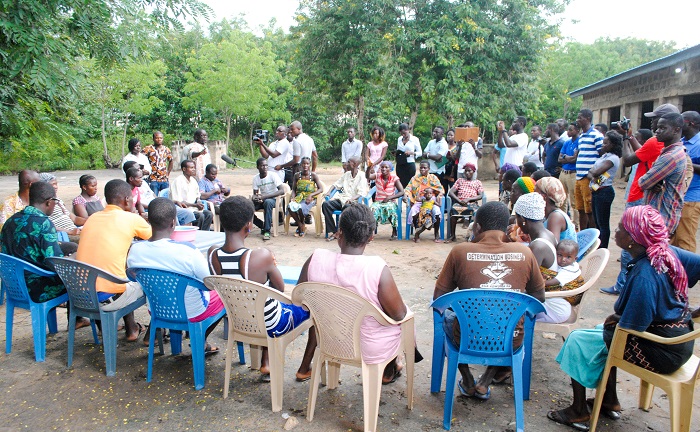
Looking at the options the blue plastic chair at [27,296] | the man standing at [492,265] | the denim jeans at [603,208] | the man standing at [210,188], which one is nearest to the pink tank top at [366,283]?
the man standing at [492,265]

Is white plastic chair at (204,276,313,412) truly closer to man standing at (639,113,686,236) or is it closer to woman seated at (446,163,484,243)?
man standing at (639,113,686,236)

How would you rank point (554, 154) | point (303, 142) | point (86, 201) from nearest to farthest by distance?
point (86, 201) → point (554, 154) → point (303, 142)

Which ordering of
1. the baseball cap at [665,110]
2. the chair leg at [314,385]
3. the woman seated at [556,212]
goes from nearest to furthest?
the chair leg at [314,385] → the woman seated at [556,212] → the baseball cap at [665,110]

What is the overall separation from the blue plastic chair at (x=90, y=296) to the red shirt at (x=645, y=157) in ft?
17.3

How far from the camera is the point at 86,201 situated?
20.8ft

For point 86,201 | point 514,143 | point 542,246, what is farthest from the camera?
point 514,143

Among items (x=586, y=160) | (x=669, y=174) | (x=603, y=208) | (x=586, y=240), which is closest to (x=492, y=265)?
(x=586, y=240)

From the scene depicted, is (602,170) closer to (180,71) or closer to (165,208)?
(165,208)

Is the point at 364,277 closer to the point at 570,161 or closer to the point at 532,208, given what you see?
the point at 532,208

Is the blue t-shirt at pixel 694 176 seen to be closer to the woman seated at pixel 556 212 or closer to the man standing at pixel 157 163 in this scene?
the woman seated at pixel 556 212

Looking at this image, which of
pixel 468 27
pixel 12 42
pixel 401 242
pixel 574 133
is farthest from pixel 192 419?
pixel 468 27

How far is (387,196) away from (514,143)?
9.05 ft

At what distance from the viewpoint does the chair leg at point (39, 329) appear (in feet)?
13.2

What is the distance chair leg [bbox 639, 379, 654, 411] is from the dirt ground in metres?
0.07
